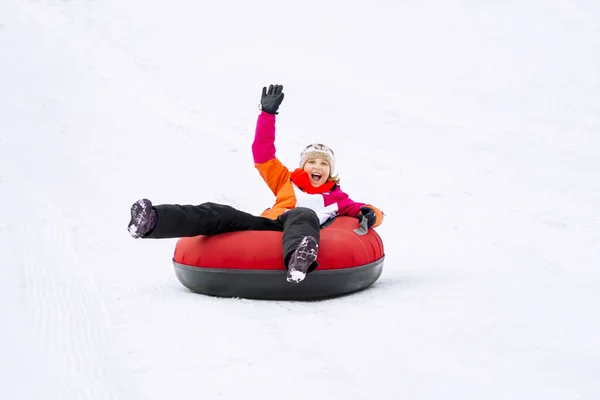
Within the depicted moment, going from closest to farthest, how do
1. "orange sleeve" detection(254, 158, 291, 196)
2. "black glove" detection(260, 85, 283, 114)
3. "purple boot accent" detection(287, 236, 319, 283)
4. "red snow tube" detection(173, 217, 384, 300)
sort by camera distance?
"purple boot accent" detection(287, 236, 319, 283) → "red snow tube" detection(173, 217, 384, 300) → "black glove" detection(260, 85, 283, 114) → "orange sleeve" detection(254, 158, 291, 196)

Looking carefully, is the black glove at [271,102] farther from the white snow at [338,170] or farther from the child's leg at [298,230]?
the white snow at [338,170]

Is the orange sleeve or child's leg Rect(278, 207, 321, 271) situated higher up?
the orange sleeve

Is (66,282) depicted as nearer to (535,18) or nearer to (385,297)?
(385,297)

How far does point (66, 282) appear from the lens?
3.85 meters

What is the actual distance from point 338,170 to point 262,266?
4308 millimetres

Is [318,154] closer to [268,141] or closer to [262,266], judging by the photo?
[268,141]

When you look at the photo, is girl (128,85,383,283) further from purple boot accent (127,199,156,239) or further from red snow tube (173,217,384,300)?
red snow tube (173,217,384,300)

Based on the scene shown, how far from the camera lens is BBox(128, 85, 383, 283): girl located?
3506 millimetres

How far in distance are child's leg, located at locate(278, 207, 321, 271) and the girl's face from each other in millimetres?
614

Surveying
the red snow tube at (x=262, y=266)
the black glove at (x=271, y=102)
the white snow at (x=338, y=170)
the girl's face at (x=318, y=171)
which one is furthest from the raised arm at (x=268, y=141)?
the white snow at (x=338, y=170)

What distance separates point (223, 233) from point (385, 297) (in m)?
0.96

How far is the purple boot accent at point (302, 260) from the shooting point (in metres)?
3.41

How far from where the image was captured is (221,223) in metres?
3.82

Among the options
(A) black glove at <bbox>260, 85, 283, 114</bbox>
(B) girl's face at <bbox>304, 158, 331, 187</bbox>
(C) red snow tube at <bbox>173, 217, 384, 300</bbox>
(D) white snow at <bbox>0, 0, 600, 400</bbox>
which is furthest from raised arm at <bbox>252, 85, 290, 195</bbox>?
(D) white snow at <bbox>0, 0, 600, 400</bbox>
